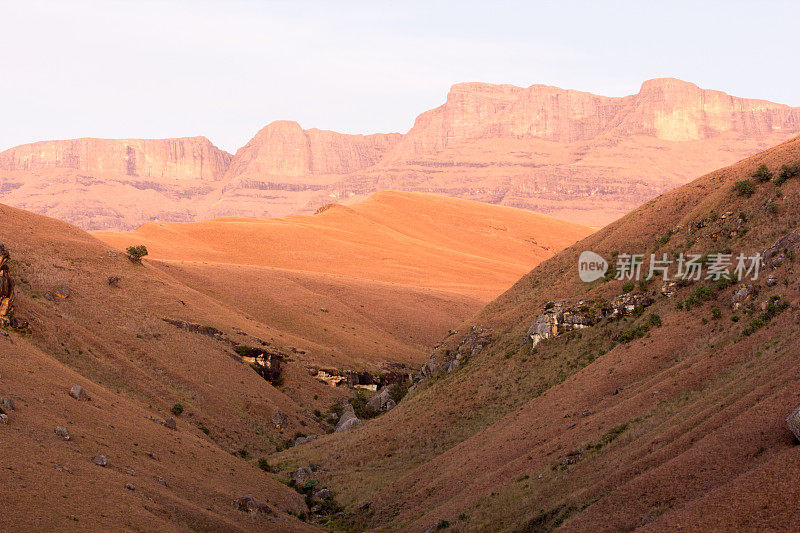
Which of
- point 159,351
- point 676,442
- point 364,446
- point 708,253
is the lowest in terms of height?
point 364,446

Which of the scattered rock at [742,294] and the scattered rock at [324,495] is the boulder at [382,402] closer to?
the scattered rock at [324,495]

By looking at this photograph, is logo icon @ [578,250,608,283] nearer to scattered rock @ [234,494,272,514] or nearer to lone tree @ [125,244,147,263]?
scattered rock @ [234,494,272,514]

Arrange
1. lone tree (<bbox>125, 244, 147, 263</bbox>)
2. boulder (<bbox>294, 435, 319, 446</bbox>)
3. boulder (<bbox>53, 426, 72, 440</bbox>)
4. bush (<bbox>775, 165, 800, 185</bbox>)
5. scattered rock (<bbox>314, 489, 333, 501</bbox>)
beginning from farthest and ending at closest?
1. lone tree (<bbox>125, 244, 147, 263</bbox>)
2. boulder (<bbox>294, 435, 319, 446</bbox>)
3. bush (<bbox>775, 165, 800, 185</bbox>)
4. scattered rock (<bbox>314, 489, 333, 501</bbox>)
5. boulder (<bbox>53, 426, 72, 440</bbox>)

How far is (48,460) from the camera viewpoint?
2339cm

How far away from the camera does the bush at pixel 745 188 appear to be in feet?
128

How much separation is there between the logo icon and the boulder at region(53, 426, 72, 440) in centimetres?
3033

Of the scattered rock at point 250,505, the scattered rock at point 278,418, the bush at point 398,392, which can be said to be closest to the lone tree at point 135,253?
the scattered rock at point 278,418

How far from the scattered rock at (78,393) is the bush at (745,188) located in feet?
115

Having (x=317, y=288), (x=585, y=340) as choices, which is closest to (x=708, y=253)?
(x=585, y=340)

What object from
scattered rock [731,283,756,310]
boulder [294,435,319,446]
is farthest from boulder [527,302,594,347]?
boulder [294,435,319,446]

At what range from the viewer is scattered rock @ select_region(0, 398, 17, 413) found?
1001 inches

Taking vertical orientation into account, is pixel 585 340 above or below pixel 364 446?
above

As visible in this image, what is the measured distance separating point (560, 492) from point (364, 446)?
2046 centimetres

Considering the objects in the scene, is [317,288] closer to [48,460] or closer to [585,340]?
[585,340]
